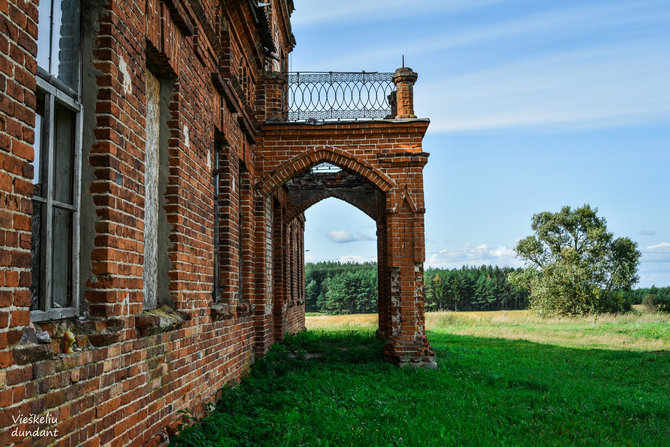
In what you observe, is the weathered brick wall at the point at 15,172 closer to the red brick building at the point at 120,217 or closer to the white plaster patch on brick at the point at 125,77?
the red brick building at the point at 120,217

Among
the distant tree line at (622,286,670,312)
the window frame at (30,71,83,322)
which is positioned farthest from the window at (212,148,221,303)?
the distant tree line at (622,286,670,312)

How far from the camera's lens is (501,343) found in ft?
60.0

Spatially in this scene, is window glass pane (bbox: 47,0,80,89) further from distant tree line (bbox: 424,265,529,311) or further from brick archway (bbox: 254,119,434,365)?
distant tree line (bbox: 424,265,529,311)

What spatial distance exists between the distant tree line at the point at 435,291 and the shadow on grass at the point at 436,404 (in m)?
66.4

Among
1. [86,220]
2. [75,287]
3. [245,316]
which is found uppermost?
[86,220]

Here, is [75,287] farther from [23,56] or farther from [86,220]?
[23,56]

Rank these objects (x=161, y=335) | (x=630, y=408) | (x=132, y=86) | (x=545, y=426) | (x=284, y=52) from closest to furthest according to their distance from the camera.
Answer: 1. (x=132, y=86)
2. (x=161, y=335)
3. (x=545, y=426)
4. (x=630, y=408)
5. (x=284, y=52)

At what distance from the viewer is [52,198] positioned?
10.1 ft

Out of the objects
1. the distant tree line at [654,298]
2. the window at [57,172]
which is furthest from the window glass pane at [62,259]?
the distant tree line at [654,298]

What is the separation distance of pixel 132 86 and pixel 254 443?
11.1 ft

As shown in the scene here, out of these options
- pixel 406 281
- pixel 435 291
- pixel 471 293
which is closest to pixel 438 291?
pixel 435 291

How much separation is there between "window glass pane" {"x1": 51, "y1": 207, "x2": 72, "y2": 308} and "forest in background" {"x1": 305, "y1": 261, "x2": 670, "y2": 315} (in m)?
74.4

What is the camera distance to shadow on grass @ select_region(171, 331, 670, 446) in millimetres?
5703

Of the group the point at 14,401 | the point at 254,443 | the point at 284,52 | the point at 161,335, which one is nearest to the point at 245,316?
the point at 254,443
